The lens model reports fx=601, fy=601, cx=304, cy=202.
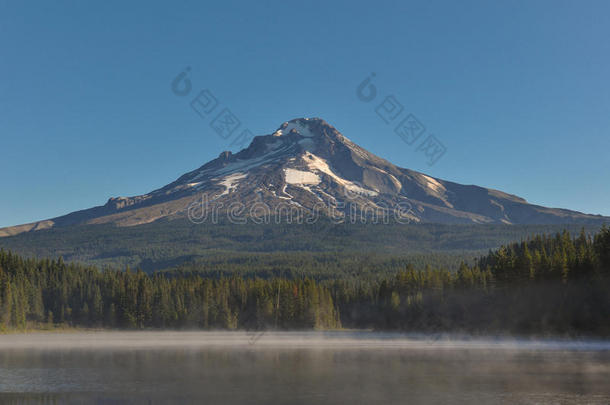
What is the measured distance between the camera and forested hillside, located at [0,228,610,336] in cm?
9650

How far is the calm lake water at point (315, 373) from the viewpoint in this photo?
43.8 meters

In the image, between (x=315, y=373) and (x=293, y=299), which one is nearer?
(x=315, y=373)

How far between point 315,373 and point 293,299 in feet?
274

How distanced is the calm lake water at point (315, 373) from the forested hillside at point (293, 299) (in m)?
11.3

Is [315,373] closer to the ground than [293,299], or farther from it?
closer to the ground

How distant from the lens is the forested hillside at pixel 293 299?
317ft

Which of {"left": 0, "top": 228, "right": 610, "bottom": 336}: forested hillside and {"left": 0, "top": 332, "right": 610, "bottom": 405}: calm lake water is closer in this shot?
{"left": 0, "top": 332, "right": 610, "bottom": 405}: calm lake water

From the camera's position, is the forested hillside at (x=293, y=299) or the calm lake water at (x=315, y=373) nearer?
the calm lake water at (x=315, y=373)

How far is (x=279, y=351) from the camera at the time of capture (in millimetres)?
84812

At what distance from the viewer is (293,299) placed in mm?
140625

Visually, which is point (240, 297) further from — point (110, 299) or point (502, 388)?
point (502, 388)

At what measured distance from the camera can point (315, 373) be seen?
57.3 metres

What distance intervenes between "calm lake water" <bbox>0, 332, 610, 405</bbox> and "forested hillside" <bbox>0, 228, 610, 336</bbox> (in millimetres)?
11265

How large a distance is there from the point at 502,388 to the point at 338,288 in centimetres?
12281
